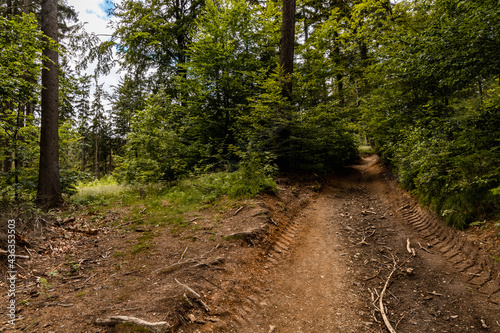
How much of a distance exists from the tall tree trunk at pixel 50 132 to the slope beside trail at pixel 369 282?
760cm

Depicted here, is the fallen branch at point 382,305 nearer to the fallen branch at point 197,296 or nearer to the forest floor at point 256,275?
the forest floor at point 256,275

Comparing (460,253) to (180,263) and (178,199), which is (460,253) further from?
(178,199)

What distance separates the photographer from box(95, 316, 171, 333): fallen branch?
7.80 ft

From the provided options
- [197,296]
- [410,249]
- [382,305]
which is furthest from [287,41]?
[197,296]

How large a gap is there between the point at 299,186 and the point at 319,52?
6.58 m

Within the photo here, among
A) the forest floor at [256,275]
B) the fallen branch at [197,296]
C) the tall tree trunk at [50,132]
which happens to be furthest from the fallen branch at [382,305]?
the tall tree trunk at [50,132]

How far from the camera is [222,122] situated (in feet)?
35.7

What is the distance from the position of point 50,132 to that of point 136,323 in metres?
7.90

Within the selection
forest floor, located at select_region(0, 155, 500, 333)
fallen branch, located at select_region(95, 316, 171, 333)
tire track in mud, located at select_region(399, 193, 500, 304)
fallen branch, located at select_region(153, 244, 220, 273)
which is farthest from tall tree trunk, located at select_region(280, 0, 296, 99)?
fallen branch, located at select_region(95, 316, 171, 333)

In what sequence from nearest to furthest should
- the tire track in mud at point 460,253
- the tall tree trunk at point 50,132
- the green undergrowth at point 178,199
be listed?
the tire track in mud at point 460,253 → the green undergrowth at point 178,199 → the tall tree trunk at point 50,132

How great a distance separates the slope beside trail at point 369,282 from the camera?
118 inches

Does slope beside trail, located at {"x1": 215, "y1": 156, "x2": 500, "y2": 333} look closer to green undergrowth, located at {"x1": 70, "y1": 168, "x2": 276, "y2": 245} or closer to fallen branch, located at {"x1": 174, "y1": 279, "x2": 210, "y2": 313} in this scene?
fallen branch, located at {"x1": 174, "y1": 279, "x2": 210, "y2": 313}

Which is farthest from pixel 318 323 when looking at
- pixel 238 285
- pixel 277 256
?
pixel 277 256

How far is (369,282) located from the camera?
3.93m
